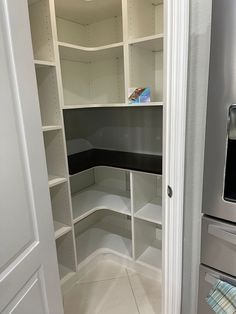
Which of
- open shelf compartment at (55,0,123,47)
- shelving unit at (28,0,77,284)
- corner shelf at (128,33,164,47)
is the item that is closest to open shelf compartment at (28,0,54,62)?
shelving unit at (28,0,77,284)

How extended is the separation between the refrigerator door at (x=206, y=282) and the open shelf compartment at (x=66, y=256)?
1.06 meters

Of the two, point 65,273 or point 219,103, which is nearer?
point 219,103

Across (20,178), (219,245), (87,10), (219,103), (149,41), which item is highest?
(87,10)

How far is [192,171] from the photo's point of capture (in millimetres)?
1027

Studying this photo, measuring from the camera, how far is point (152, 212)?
1938 mm

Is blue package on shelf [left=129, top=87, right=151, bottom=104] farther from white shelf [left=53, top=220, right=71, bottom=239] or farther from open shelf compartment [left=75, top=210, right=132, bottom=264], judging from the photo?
open shelf compartment [left=75, top=210, right=132, bottom=264]

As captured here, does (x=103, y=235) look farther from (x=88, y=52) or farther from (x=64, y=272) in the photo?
(x=88, y=52)

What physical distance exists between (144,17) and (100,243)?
6.75ft

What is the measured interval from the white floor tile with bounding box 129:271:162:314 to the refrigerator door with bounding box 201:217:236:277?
0.95 metres

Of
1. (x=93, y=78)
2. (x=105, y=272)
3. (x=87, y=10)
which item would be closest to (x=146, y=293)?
(x=105, y=272)

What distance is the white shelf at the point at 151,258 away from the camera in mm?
1981

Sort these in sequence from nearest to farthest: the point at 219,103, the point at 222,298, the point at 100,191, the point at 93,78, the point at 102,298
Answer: the point at 219,103 → the point at 222,298 → the point at 102,298 → the point at 93,78 → the point at 100,191

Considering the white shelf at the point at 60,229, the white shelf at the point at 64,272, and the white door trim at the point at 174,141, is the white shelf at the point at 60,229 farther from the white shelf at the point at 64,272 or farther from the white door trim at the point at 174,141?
the white door trim at the point at 174,141

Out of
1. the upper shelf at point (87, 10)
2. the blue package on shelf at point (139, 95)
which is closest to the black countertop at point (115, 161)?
the blue package on shelf at point (139, 95)
